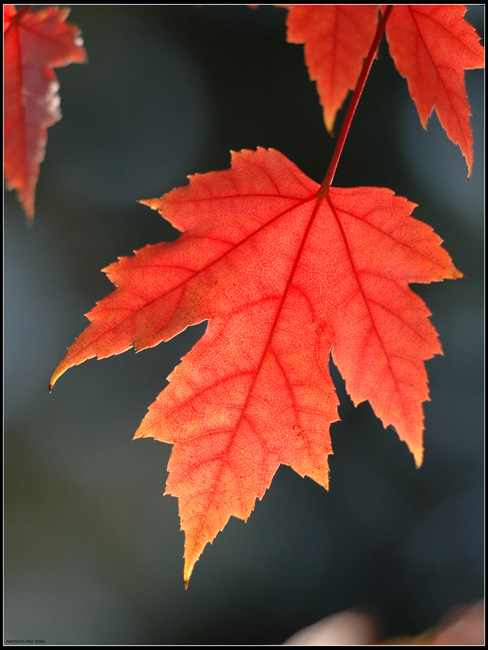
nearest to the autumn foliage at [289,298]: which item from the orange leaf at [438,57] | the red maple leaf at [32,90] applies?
the orange leaf at [438,57]

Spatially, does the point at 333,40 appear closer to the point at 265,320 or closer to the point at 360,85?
the point at 360,85

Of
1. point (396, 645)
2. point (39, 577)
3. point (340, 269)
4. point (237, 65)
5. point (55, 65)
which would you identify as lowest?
point (39, 577)

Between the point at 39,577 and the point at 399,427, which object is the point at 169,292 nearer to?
the point at 399,427

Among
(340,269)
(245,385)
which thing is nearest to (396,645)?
(245,385)

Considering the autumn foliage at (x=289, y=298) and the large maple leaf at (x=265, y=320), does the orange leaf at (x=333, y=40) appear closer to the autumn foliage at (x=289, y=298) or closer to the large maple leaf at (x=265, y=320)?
the autumn foliage at (x=289, y=298)

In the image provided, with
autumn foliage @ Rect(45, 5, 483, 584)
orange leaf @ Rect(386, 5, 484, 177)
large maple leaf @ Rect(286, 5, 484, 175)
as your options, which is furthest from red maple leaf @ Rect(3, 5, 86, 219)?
orange leaf @ Rect(386, 5, 484, 177)

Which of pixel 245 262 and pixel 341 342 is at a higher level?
pixel 245 262

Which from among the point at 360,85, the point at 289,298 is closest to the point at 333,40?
the point at 360,85
